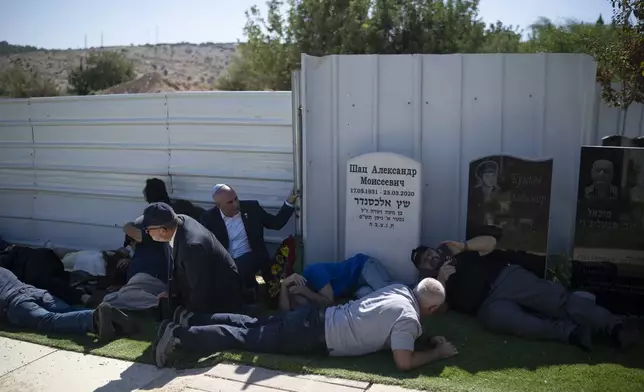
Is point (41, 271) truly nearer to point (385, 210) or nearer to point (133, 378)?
point (133, 378)

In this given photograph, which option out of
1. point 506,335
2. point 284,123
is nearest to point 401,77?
point 284,123

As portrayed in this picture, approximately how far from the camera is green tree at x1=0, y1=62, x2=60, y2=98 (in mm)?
23500

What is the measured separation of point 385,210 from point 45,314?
11.2 feet

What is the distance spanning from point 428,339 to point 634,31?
11.6ft

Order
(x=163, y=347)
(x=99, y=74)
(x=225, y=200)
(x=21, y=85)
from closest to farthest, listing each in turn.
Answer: (x=163, y=347)
(x=225, y=200)
(x=21, y=85)
(x=99, y=74)

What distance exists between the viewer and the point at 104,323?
511cm

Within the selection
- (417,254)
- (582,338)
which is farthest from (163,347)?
(582,338)

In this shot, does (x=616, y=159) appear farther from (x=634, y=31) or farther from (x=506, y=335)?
(x=506, y=335)

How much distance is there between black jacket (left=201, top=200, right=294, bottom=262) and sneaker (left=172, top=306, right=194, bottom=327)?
143 cm

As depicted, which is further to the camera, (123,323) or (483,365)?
(123,323)

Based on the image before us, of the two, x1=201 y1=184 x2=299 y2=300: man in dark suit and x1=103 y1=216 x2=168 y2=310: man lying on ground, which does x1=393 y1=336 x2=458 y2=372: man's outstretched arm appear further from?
x1=103 y1=216 x2=168 y2=310: man lying on ground

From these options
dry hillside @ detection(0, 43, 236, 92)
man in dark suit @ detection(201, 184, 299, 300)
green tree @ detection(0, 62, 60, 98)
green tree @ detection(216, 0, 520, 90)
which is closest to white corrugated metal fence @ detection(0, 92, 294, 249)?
man in dark suit @ detection(201, 184, 299, 300)

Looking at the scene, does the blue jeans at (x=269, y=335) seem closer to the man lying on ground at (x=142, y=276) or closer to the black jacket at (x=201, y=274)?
the black jacket at (x=201, y=274)

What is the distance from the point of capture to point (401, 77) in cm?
639
